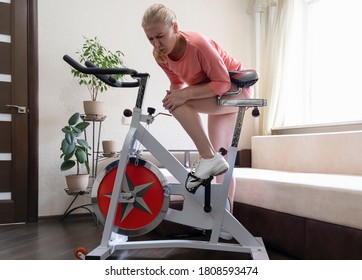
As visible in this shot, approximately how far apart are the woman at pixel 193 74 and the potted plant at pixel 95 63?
1.13 m

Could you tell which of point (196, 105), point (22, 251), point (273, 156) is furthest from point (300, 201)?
point (22, 251)

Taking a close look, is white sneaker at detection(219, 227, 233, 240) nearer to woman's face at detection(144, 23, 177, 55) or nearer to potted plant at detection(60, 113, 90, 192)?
woman's face at detection(144, 23, 177, 55)

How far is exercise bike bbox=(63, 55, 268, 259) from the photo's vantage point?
52.2 inches

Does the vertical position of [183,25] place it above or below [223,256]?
above

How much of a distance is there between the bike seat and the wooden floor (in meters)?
0.88

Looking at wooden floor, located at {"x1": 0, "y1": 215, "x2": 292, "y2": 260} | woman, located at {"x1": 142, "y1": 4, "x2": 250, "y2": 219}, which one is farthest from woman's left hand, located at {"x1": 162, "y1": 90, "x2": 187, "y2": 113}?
wooden floor, located at {"x1": 0, "y1": 215, "x2": 292, "y2": 260}

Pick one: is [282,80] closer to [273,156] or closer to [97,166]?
[273,156]

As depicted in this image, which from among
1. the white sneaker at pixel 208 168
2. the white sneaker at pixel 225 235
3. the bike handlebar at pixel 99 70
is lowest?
the white sneaker at pixel 225 235

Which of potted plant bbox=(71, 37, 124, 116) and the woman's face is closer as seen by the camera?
the woman's face

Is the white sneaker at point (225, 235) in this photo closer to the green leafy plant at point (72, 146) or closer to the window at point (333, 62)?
the green leafy plant at point (72, 146)

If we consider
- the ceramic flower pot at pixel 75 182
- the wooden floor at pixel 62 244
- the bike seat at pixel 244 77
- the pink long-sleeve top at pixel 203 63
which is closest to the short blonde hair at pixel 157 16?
the pink long-sleeve top at pixel 203 63

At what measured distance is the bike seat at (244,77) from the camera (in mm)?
1295

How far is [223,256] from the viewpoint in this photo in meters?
1.50

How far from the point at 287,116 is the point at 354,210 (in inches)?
71.1
